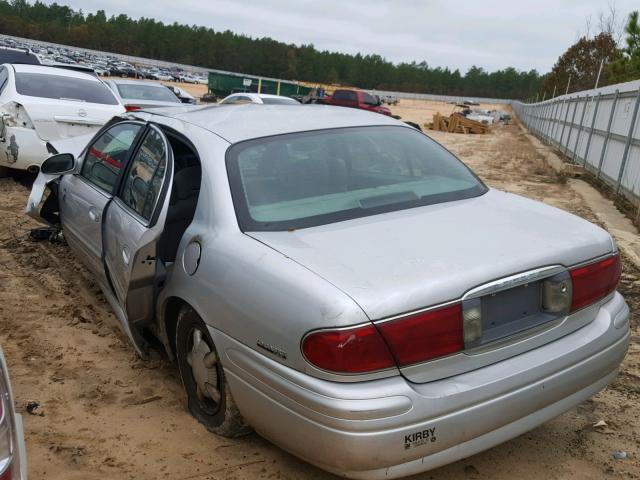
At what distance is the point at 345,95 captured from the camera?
1192 inches

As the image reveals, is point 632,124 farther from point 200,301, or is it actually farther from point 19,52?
point 19,52

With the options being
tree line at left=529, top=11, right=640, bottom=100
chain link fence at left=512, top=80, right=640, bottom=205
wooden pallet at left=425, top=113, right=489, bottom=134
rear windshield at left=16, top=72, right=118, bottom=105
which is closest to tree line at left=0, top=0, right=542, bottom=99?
tree line at left=529, top=11, right=640, bottom=100

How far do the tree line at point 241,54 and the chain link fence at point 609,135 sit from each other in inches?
4410

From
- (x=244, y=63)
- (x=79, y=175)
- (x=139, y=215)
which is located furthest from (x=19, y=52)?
(x=244, y=63)

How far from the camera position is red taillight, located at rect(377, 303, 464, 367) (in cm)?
216

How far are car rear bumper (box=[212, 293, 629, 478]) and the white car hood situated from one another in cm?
32

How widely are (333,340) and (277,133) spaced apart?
4.94 feet

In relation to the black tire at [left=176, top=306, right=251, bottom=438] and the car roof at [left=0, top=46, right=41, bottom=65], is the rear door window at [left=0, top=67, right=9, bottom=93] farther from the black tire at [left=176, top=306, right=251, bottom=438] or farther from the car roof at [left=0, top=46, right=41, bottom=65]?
the car roof at [left=0, top=46, right=41, bottom=65]

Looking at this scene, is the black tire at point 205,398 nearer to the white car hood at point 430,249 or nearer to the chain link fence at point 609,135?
the white car hood at point 430,249

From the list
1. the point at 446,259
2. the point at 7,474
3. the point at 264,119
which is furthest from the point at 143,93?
A: the point at 7,474

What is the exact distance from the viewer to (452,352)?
227cm

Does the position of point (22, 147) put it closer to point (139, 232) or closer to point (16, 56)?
point (139, 232)

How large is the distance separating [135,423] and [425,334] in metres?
1.70

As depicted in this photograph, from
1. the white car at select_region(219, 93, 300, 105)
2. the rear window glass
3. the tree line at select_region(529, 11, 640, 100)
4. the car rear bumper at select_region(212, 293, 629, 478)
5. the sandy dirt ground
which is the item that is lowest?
the sandy dirt ground
